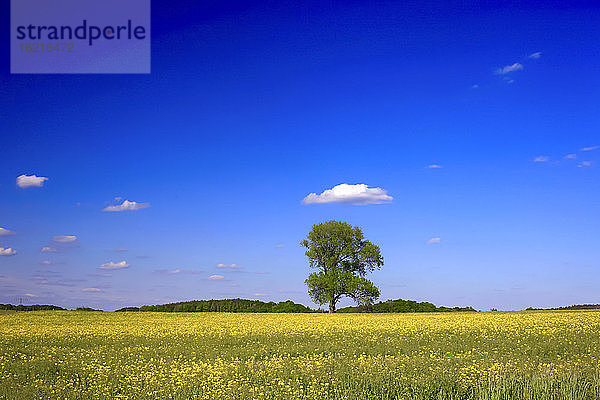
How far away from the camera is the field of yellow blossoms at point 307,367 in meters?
11.4

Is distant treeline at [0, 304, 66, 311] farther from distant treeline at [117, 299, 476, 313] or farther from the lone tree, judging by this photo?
the lone tree

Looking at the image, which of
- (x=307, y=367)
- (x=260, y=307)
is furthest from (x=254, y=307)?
(x=307, y=367)

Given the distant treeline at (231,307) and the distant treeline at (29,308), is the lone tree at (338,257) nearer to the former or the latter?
the distant treeline at (231,307)

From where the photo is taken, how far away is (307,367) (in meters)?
13.7

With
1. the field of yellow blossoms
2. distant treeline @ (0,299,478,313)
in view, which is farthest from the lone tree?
the field of yellow blossoms

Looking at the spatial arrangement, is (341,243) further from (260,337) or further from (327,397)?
(327,397)

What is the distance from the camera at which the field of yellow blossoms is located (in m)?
11.4

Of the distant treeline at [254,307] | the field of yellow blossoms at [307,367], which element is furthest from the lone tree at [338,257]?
the field of yellow blossoms at [307,367]

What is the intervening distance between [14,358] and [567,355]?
60.3 feet

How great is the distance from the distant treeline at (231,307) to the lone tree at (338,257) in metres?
5.33

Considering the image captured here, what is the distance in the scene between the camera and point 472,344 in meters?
19.1

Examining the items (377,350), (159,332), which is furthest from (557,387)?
(159,332)

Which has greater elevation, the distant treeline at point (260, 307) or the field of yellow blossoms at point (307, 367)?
the field of yellow blossoms at point (307, 367)

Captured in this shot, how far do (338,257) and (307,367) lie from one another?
130 feet
